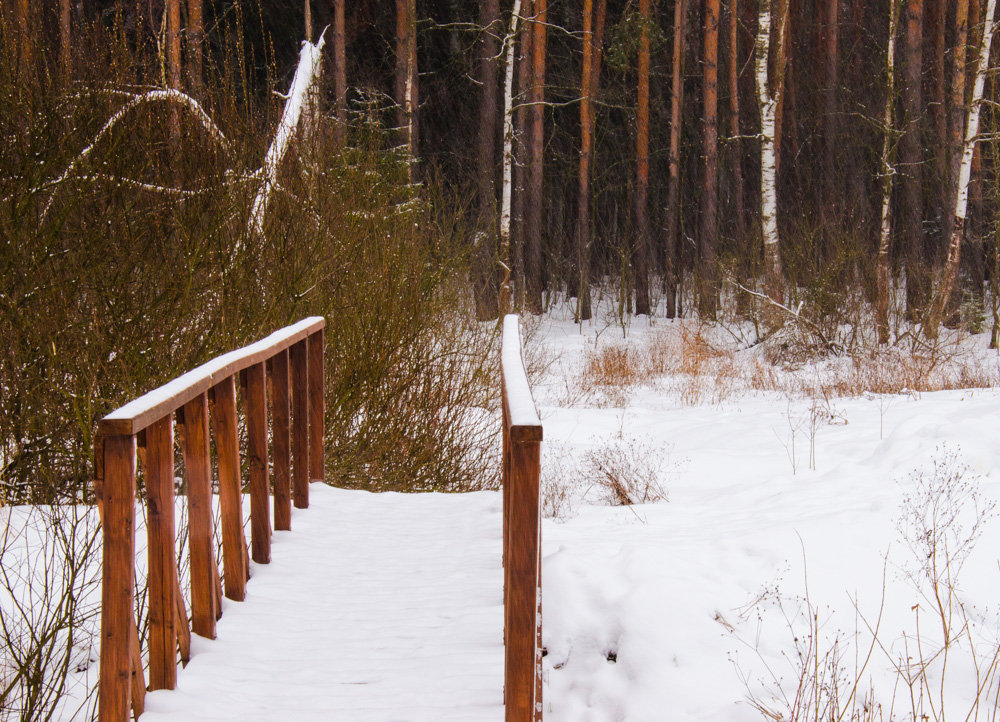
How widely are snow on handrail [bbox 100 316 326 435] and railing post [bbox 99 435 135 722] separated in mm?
52

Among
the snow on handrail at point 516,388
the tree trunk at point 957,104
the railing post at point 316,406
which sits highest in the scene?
the tree trunk at point 957,104

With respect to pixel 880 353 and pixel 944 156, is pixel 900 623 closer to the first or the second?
pixel 880 353

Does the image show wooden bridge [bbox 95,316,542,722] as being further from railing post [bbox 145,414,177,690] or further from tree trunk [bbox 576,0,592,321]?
tree trunk [bbox 576,0,592,321]

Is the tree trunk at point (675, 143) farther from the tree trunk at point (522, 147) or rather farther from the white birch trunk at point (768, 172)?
the white birch trunk at point (768, 172)

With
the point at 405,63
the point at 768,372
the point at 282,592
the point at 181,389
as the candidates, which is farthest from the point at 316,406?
the point at 405,63

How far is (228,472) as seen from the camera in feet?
11.2

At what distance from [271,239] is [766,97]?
11686 mm

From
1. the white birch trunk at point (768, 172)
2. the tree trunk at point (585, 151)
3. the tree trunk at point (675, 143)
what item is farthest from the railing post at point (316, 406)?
the tree trunk at point (675, 143)

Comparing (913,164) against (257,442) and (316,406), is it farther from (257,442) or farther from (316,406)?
(257,442)

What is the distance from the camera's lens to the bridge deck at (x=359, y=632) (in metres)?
2.78

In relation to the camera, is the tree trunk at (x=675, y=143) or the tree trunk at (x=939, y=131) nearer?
the tree trunk at (x=939, y=131)

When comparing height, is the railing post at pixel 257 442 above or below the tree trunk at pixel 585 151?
below

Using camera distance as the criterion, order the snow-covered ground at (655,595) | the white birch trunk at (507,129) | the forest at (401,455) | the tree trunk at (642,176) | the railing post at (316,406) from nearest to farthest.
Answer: the snow-covered ground at (655,595), the forest at (401,455), the railing post at (316,406), the white birch trunk at (507,129), the tree trunk at (642,176)

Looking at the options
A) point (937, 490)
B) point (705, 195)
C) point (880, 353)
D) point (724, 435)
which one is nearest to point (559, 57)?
point (705, 195)
